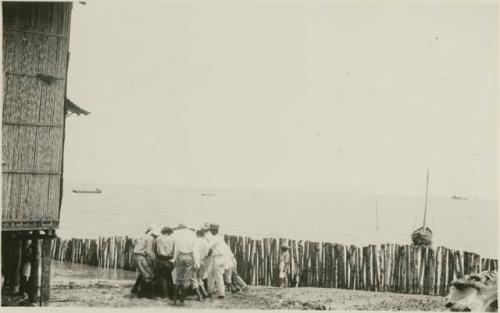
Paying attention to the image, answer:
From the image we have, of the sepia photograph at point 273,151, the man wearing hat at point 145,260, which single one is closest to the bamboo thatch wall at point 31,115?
the sepia photograph at point 273,151

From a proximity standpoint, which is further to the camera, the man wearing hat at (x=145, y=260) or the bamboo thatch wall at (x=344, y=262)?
the bamboo thatch wall at (x=344, y=262)

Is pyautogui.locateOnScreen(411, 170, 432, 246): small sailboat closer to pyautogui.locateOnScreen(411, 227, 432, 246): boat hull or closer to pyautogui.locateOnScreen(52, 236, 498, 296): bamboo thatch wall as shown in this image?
pyautogui.locateOnScreen(411, 227, 432, 246): boat hull

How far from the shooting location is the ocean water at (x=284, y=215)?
888 centimetres

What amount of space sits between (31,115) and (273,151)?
3.50 meters

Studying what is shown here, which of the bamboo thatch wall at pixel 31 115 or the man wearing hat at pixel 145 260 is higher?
the bamboo thatch wall at pixel 31 115

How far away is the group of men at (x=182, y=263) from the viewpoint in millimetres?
8828

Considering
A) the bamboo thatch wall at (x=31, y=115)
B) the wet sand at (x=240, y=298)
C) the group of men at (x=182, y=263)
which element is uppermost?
the bamboo thatch wall at (x=31, y=115)

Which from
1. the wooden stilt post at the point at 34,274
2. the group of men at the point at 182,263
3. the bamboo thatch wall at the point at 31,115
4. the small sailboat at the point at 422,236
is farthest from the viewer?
the small sailboat at the point at 422,236

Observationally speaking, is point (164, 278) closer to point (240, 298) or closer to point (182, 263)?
point (182, 263)

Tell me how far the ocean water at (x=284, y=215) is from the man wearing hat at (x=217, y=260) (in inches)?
6.2

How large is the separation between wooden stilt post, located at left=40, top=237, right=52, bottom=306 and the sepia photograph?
0.03 meters

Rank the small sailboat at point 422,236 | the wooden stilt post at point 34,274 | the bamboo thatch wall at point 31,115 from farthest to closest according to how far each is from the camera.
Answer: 1. the small sailboat at point 422,236
2. the wooden stilt post at point 34,274
3. the bamboo thatch wall at point 31,115

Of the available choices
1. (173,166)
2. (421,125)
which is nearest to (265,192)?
(173,166)

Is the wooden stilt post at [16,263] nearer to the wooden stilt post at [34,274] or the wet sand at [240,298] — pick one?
the wooden stilt post at [34,274]
